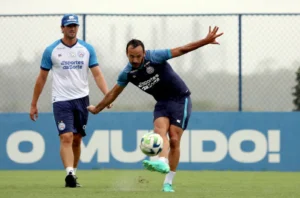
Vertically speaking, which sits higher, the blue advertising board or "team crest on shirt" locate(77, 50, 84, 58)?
"team crest on shirt" locate(77, 50, 84, 58)

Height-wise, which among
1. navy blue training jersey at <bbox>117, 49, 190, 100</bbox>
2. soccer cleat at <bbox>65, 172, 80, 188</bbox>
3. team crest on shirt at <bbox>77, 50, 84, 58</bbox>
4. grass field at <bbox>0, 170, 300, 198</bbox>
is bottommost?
grass field at <bbox>0, 170, 300, 198</bbox>

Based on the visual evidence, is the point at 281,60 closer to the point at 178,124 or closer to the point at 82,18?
the point at 82,18

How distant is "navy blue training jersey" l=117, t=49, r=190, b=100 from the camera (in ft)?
41.2

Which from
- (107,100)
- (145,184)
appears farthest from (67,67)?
(145,184)

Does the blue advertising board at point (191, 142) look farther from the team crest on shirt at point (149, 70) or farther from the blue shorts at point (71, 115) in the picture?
the team crest on shirt at point (149, 70)

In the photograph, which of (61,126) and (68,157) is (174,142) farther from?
(61,126)

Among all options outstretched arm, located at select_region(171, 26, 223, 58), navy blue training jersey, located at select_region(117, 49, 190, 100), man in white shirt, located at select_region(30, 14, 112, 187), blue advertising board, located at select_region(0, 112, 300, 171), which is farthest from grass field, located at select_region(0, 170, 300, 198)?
outstretched arm, located at select_region(171, 26, 223, 58)

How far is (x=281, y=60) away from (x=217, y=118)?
174cm

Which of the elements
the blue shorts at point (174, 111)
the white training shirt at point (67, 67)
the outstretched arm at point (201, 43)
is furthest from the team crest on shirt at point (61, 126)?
the outstretched arm at point (201, 43)

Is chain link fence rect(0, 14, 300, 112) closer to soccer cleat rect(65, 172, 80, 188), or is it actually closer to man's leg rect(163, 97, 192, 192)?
soccer cleat rect(65, 172, 80, 188)

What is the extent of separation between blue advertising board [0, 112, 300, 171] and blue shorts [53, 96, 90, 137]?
16.7 ft

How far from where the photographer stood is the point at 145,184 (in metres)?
14.7

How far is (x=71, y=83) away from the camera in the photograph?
14203 mm
